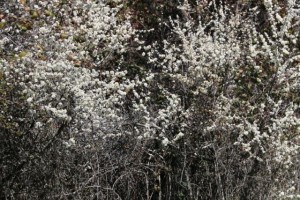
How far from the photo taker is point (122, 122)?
205 inches

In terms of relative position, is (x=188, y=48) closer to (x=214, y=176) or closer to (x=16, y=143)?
(x=214, y=176)

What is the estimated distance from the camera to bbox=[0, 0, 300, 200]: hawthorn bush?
15.4ft

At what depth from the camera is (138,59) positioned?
8133 millimetres

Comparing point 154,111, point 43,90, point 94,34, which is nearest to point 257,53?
point 154,111

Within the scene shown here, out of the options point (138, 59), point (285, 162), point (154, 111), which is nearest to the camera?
point (285, 162)

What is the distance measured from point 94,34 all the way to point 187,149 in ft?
4.74

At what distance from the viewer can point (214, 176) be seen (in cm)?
516

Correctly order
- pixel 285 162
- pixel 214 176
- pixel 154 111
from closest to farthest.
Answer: pixel 285 162, pixel 214 176, pixel 154 111

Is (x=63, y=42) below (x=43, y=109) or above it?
above

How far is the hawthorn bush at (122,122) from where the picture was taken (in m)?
4.68

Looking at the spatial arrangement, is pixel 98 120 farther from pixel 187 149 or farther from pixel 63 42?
pixel 187 149

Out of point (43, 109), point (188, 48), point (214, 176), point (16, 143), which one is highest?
point (188, 48)

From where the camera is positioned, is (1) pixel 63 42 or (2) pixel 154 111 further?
(2) pixel 154 111

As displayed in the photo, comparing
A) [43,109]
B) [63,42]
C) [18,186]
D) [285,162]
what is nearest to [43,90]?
[43,109]
